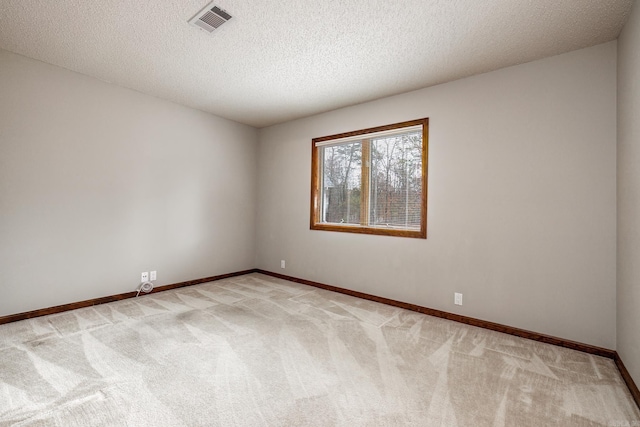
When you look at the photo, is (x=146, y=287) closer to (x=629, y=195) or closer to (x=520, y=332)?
(x=520, y=332)

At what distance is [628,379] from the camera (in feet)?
6.34

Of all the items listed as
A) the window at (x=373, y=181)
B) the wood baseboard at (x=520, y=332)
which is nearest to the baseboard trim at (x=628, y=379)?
the wood baseboard at (x=520, y=332)

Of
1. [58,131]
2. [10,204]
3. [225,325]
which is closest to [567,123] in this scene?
[225,325]

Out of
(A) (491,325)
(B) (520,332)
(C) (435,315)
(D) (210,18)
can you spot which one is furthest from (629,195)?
(D) (210,18)

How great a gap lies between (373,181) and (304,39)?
1.98 meters

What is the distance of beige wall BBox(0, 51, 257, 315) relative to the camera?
2.88 m

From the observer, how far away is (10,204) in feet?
9.31

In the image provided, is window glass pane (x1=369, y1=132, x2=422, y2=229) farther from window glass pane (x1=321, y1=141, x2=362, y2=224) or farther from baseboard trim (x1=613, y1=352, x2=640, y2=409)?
baseboard trim (x1=613, y1=352, x2=640, y2=409)

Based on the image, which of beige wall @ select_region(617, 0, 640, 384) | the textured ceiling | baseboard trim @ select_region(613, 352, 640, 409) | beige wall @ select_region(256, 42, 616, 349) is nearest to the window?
beige wall @ select_region(256, 42, 616, 349)

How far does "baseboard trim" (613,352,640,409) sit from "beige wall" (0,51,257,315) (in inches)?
182

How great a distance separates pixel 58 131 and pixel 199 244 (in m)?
2.13

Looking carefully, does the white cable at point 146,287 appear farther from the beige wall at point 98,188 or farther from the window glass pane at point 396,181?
the window glass pane at point 396,181

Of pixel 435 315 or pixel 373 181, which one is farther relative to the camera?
pixel 373 181

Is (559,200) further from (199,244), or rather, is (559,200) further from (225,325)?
(199,244)
